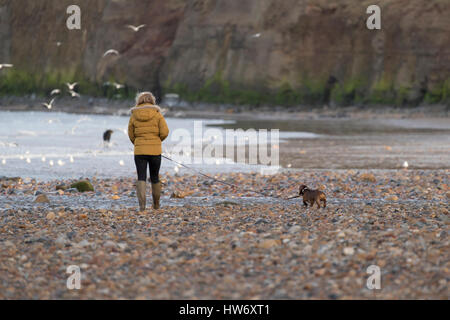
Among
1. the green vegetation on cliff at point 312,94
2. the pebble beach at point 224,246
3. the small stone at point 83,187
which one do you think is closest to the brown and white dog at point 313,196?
the pebble beach at point 224,246

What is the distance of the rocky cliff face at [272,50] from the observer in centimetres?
5259

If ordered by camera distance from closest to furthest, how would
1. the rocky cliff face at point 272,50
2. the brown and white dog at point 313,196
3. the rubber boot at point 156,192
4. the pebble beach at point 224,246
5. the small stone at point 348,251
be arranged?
the pebble beach at point 224,246, the small stone at point 348,251, the brown and white dog at point 313,196, the rubber boot at point 156,192, the rocky cliff face at point 272,50

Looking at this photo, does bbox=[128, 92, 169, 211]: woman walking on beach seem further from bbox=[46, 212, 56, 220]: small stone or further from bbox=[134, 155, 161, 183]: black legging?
bbox=[46, 212, 56, 220]: small stone

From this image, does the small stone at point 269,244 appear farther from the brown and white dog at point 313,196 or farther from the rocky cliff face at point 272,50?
the rocky cliff face at point 272,50

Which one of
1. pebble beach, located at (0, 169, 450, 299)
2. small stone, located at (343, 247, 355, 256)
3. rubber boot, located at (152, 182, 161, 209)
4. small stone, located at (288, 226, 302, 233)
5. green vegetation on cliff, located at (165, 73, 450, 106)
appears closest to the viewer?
pebble beach, located at (0, 169, 450, 299)

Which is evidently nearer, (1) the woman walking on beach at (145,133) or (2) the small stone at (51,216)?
(2) the small stone at (51,216)

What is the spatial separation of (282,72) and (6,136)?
30.9 meters

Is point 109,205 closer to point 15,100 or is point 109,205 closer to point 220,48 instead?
point 220,48

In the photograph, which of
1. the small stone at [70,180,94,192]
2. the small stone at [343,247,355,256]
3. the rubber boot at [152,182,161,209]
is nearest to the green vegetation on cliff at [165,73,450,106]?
the small stone at [70,180,94,192]

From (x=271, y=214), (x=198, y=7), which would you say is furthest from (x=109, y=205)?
(x=198, y=7)

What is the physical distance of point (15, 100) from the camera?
73812 mm

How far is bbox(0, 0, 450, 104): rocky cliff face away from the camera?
5259 centimetres
